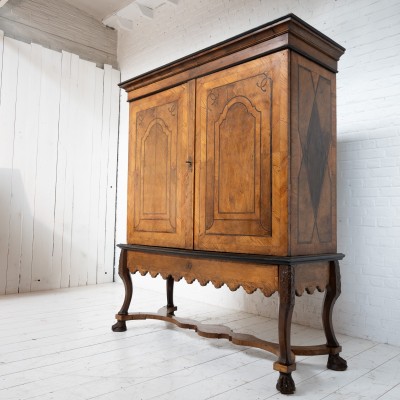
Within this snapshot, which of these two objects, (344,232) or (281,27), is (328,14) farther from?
(344,232)

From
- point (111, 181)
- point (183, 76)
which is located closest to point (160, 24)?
point (111, 181)

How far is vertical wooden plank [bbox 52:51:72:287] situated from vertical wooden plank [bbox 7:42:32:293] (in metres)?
0.37

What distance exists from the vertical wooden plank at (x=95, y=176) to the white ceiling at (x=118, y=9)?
710mm

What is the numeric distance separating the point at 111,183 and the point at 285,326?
3924 mm

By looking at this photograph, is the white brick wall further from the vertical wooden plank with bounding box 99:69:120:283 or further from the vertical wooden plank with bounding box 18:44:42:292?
the vertical wooden plank with bounding box 18:44:42:292

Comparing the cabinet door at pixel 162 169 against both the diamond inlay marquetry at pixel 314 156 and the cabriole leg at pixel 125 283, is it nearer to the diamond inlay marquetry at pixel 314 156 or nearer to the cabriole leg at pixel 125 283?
the cabriole leg at pixel 125 283

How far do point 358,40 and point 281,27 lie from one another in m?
1.27

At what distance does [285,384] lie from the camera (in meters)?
2.04

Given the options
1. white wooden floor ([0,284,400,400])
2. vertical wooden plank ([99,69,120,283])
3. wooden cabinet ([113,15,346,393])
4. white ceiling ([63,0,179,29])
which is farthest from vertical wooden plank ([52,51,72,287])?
wooden cabinet ([113,15,346,393])

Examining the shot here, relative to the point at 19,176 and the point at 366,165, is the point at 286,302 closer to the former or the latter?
the point at 366,165

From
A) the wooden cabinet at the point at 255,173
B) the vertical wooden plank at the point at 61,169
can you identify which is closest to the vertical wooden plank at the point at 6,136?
the vertical wooden plank at the point at 61,169

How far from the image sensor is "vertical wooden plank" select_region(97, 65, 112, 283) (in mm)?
5445

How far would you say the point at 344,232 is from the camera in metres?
3.21

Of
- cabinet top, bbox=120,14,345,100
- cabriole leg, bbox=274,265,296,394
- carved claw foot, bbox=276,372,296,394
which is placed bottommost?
carved claw foot, bbox=276,372,296,394
